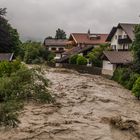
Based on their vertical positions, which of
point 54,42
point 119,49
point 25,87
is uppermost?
point 54,42

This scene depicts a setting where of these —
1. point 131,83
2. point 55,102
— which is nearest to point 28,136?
point 55,102

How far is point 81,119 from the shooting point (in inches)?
864

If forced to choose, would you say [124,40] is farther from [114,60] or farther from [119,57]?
[114,60]

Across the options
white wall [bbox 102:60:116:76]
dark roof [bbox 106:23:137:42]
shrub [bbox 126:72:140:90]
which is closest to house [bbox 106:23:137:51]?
dark roof [bbox 106:23:137:42]

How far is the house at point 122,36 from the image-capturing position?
57656 mm

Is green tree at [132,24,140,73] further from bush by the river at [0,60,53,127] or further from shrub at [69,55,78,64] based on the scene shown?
shrub at [69,55,78,64]

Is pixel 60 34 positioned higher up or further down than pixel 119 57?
higher up

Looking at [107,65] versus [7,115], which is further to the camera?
[107,65]

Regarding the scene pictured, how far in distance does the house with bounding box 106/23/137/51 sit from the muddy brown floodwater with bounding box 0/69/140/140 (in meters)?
26.2

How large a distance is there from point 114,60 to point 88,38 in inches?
1369

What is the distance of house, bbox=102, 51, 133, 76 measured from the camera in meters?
47.2

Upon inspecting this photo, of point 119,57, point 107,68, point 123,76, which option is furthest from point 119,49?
point 123,76

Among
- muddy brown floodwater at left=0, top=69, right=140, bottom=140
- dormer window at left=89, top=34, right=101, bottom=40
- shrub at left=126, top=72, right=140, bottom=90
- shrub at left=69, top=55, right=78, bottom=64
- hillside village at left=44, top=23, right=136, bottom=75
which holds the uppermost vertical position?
dormer window at left=89, top=34, right=101, bottom=40

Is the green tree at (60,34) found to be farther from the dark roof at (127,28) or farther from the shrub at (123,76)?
the shrub at (123,76)
